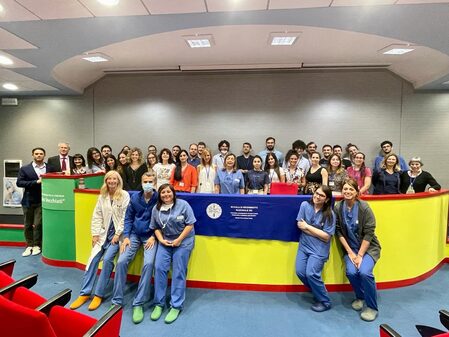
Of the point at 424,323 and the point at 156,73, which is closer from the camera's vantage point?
the point at 424,323

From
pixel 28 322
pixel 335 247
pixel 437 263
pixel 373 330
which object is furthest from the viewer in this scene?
pixel 437 263

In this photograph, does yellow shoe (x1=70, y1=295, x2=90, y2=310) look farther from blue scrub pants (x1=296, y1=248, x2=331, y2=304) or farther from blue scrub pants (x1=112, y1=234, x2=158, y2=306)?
blue scrub pants (x1=296, y1=248, x2=331, y2=304)

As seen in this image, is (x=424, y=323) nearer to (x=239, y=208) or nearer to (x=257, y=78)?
(x=239, y=208)

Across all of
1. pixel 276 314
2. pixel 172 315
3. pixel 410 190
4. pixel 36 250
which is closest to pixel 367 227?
pixel 276 314

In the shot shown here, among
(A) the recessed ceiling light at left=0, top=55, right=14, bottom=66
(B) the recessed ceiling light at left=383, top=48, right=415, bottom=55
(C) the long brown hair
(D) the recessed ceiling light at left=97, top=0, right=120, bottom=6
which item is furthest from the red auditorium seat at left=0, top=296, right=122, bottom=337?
(B) the recessed ceiling light at left=383, top=48, right=415, bottom=55

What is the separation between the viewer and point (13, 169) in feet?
25.8

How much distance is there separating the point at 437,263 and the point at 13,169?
411 inches

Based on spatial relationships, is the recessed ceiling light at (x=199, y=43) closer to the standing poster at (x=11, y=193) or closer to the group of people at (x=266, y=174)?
the group of people at (x=266, y=174)

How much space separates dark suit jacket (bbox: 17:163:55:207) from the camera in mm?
4332

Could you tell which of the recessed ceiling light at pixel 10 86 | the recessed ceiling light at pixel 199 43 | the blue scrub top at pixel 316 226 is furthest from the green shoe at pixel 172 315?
the recessed ceiling light at pixel 10 86

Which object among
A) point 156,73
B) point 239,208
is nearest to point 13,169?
point 156,73

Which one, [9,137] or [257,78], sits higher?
[257,78]

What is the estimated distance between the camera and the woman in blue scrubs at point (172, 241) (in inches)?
110

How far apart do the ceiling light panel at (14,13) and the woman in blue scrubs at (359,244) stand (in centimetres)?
434
